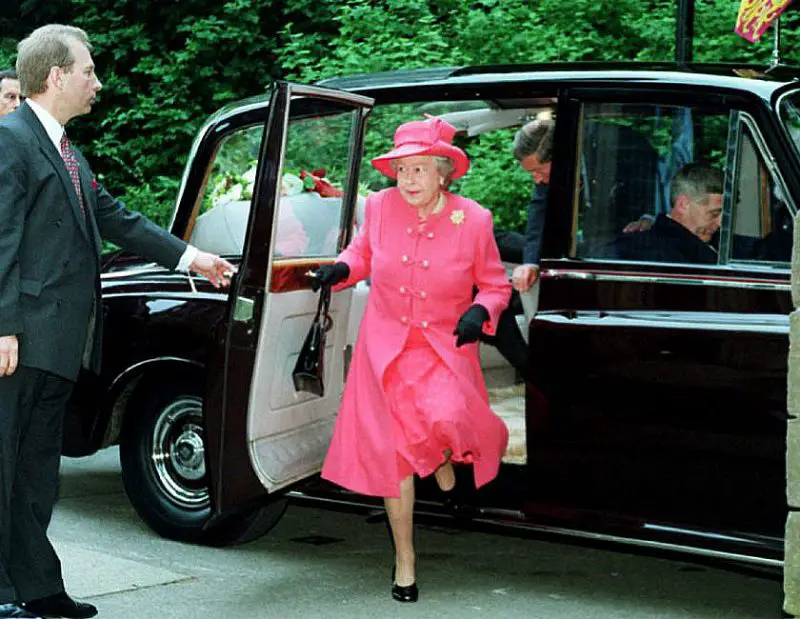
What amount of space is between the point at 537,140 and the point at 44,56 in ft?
7.81

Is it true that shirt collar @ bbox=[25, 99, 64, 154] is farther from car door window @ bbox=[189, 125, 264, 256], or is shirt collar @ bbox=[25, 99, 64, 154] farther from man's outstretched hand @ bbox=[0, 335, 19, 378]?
car door window @ bbox=[189, 125, 264, 256]

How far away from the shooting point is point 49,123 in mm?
5504

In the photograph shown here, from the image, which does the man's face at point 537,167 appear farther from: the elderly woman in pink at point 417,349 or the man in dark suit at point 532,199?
the elderly woman in pink at point 417,349

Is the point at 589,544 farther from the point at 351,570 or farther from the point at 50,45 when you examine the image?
the point at 50,45

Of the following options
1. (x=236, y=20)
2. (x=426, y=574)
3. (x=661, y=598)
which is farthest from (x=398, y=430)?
(x=236, y=20)

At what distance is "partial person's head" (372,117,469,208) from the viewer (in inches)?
240

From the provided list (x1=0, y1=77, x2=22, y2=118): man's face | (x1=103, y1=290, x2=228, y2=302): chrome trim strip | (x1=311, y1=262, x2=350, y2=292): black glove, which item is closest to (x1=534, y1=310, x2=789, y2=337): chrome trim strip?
(x1=311, y1=262, x2=350, y2=292): black glove

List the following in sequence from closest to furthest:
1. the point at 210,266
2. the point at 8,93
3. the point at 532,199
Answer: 1. the point at 210,266
2. the point at 532,199
3. the point at 8,93

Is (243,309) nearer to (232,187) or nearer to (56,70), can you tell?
(56,70)

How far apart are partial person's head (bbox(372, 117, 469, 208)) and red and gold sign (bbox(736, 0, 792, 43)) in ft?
6.10

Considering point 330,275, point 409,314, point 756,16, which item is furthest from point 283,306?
point 756,16

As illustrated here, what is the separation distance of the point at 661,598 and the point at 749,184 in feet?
5.69

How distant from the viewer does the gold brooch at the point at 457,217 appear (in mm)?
6195

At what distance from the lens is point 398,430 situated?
6117mm
